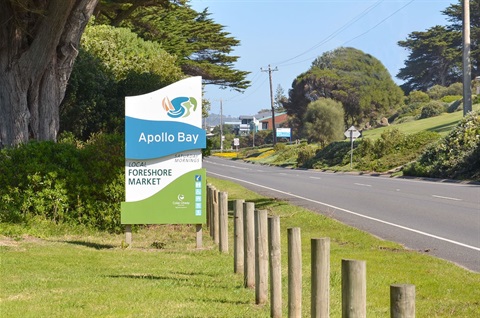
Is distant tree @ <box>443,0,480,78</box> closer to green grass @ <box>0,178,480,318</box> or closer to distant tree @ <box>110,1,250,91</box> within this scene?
distant tree @ <box>110,1,250,91</box>

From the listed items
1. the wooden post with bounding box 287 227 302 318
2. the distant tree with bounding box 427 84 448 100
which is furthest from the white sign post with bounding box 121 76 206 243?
the distant tree with bounding box 427 84 448 100

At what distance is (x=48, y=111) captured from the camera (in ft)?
65.6

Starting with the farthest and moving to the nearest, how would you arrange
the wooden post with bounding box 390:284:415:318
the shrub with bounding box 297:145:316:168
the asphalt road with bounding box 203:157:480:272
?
the shrub with bounding box 297:145:316:168 → the asphalt road with bounding box 203:157:480:272 → the wooden post with bounding box 390:284:415:318

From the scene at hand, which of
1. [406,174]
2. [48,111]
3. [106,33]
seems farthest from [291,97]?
[48,111]

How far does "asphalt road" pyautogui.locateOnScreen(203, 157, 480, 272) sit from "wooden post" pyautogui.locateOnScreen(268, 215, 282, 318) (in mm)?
4964

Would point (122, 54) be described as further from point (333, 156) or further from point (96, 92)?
point (333, 156)

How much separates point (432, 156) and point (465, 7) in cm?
804

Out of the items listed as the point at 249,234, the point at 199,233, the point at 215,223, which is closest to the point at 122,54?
the point at 215,223

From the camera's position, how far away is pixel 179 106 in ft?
46.0

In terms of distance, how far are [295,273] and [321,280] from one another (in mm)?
1061

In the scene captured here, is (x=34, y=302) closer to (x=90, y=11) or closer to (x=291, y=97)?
(x=90, y=11)

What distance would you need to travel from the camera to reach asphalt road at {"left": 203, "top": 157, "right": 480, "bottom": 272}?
14555mm

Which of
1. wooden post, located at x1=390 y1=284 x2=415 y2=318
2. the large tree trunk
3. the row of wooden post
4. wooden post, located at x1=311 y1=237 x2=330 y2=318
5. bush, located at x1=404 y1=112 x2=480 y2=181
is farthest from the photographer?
bush, located at x1=404 y1=112 x2=480 y2=181

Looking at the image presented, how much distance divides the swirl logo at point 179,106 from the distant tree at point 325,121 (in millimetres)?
70880
